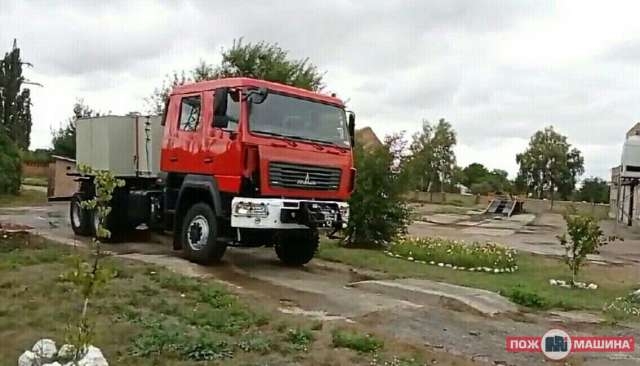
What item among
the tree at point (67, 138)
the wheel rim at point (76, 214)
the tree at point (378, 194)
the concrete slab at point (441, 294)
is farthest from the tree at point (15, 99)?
the concrete slab at point (441, 294)

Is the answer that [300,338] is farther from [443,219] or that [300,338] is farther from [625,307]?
[443,219]

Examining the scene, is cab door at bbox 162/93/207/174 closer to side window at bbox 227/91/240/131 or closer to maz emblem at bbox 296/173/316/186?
side window at bbox 227/91/240/131

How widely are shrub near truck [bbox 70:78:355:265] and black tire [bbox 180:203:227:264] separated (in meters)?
0.02

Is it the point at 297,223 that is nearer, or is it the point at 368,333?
the point at 368,333

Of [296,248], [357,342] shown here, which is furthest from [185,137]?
[357,342]

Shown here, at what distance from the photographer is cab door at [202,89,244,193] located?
35.1ft

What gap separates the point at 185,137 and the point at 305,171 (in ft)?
7.14

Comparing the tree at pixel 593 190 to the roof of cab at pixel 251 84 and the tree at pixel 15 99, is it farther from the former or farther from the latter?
the roof of cab at pixel 251 84

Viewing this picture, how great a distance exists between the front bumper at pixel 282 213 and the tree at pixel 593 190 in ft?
202

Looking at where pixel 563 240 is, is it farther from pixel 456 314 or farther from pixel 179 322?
pixel 179 322

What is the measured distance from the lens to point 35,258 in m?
10.8

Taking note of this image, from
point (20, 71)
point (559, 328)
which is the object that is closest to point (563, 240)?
point (559, 328)

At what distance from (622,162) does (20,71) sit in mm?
40822

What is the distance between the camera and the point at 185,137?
11.8 meters
